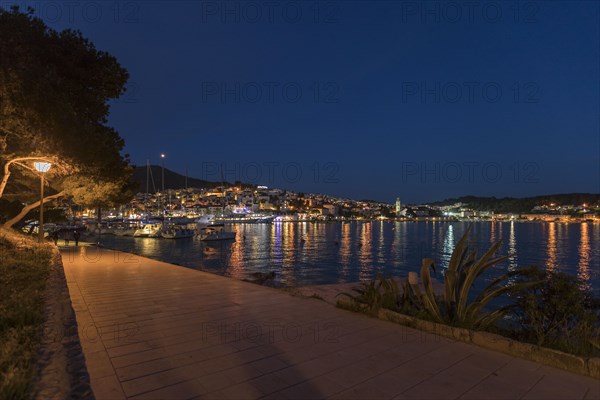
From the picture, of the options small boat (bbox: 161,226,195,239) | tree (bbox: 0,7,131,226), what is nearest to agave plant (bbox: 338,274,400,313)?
tree (bbox: 0,7,131,226)

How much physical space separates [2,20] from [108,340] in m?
12.7

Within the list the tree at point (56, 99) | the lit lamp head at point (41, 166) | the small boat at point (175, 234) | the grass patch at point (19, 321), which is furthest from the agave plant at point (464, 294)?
the small boat at point (175, 234)

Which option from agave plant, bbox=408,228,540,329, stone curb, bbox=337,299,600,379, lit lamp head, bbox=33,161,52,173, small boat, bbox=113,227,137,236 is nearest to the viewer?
stone curb, bbox=337,299,600,379

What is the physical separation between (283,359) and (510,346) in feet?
8.82

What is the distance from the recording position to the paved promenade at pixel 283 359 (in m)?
3.37

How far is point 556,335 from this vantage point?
4.56 meters

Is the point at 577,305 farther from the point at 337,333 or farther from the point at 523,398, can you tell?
the point at 337,333

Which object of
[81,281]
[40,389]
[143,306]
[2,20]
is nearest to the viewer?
[40,389]

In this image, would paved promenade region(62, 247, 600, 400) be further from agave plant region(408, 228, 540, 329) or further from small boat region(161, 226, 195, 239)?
small boat region(161, 226, 195, 239)

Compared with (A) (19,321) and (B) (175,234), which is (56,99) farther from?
(B) (175,234)

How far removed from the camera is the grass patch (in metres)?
3.14

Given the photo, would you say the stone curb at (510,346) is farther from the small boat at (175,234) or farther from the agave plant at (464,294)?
the small boat at (175,234)

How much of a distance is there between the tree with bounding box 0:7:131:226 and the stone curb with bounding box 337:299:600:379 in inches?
405

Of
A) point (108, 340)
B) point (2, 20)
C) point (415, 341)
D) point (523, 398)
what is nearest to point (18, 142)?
point (2, 20)
